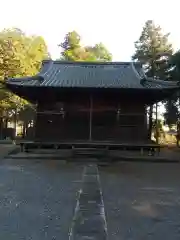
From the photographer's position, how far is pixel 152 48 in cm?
4309

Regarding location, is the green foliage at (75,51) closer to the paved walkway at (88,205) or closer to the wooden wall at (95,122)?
the wooden wall at (95,122)

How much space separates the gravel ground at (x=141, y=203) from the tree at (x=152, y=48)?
1118 inches

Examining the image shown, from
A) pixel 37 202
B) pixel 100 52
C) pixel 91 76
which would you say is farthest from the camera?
pixel 100 52

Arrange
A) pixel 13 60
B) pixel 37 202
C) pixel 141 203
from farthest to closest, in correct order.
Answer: pixel 13 60 → pixel 141 203 → pixel 37 202

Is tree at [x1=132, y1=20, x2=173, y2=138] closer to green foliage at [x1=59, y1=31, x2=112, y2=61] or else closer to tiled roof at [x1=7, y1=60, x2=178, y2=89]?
green foliage at [x1=59, y1=31, x2=112, y2=61]

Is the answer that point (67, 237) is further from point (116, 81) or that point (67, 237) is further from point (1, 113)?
point (1, 113)

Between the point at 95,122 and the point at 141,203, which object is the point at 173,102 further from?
A: the point at 141,203

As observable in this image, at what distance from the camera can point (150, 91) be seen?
18391 millimetres

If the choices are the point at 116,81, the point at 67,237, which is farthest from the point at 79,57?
the point at 67,237

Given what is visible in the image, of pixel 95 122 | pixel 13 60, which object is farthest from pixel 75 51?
pixel 95 122

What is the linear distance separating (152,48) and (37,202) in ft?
124

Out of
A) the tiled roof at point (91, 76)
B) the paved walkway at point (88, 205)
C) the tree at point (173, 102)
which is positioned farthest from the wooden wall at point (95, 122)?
the tree at point (173, 102)

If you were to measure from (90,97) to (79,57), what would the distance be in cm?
3200

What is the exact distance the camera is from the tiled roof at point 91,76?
18.7 m
